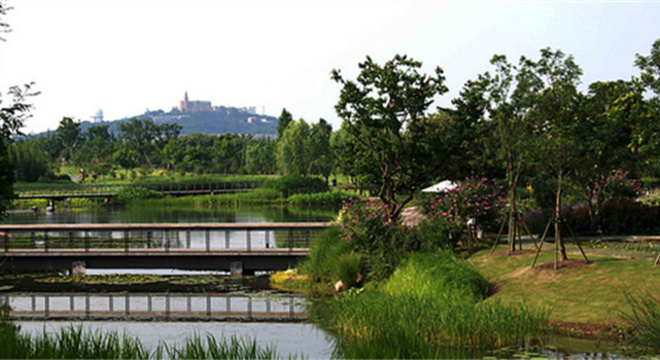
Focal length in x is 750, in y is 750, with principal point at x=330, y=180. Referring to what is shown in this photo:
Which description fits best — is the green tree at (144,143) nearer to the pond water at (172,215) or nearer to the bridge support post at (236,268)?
the pond water at (172,215)

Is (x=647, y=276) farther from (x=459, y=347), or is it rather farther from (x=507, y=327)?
(x=459, y=347)

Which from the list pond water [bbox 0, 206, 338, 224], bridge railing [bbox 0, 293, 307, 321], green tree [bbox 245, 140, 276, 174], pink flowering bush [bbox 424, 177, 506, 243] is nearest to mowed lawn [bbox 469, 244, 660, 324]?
pink flowering bush [bbox 424, 177, 506, 243]

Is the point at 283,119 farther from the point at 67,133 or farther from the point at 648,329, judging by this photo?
the point at 648,329

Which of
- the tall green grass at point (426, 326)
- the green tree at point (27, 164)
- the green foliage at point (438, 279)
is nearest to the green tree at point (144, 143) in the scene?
the green tree at point (27, 164)

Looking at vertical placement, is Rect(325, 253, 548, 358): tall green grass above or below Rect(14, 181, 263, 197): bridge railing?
below

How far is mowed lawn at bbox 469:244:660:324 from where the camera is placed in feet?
60.6

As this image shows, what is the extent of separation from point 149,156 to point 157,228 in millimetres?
126025

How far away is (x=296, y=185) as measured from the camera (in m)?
87.1

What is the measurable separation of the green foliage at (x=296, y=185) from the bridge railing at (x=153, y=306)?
A: 194 ft

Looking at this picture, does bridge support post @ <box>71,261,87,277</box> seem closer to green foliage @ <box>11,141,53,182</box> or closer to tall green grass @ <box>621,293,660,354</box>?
tall green grass @ <box>621,293,660,354</box>

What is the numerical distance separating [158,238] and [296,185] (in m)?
44.0

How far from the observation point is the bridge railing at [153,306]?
2300cm

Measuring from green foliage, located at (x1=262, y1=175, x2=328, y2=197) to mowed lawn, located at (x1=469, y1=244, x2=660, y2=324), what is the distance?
62.8 metres

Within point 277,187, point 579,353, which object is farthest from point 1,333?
point 277,187
